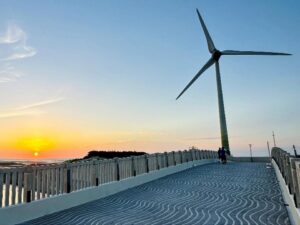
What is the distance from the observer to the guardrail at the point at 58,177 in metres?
9.70

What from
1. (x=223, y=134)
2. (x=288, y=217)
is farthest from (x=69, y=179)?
(x=223, y=134)

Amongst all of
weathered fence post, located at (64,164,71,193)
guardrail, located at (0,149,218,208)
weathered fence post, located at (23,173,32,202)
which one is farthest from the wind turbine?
weathered fence post, located at (23,173,32,202)

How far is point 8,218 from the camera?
913cm

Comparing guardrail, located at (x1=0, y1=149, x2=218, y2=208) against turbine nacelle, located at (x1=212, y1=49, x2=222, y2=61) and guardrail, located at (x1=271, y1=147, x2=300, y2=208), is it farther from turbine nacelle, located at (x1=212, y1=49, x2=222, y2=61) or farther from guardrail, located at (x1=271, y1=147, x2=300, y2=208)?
turbine nacelle, located at (x1=212, y1=49, x2=222, y2=61)

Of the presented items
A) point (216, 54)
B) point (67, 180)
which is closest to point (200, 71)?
point (216, 54)

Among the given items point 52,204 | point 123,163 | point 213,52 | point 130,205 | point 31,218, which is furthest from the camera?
point 213,52

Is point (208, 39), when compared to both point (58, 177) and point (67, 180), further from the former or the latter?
point (58, 177)

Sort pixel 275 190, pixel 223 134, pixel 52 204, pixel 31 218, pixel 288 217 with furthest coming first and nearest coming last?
pixel 223 134
pixel 275 190
pixel 52 204
pixel 31 218
pixel 288 217

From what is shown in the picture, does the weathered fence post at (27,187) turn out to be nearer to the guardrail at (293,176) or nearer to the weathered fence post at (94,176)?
the weathered fence post at (94,176)

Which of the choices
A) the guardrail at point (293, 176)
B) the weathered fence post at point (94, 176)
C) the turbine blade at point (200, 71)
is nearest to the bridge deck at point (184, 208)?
the guardrail at point (293, 176)

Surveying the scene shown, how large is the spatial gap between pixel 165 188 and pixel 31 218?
8.05 m

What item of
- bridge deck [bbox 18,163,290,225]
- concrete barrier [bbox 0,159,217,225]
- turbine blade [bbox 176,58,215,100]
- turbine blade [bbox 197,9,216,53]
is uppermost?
turbine blade [bbox 197,9,216,53]

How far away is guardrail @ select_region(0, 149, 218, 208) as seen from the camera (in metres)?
9.70

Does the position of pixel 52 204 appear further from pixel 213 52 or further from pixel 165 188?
pixel 213 52
